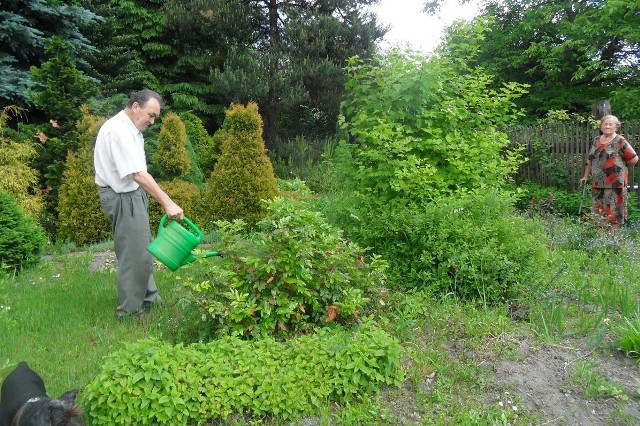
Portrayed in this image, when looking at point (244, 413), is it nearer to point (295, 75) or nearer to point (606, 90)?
point (295, 75)

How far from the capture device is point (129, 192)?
4.21m

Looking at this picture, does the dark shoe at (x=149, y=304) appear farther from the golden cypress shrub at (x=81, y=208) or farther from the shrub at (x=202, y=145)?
the shrub at (x=202, y=145)

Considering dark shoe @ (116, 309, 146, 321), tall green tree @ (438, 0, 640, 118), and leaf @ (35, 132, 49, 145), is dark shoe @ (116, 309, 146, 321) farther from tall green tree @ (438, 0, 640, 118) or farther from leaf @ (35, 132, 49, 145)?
tall green tree @ (438, 0, 640, 118)

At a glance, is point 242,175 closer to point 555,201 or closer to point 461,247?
point 461,247

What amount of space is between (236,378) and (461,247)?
7.34ft

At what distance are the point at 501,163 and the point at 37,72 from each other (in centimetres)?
855

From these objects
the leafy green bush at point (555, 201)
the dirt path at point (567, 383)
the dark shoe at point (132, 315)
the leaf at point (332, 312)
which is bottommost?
the dirt path at point (567, 383)

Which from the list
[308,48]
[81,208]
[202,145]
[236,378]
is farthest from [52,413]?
[308,48]

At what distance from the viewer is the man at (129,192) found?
161 inches

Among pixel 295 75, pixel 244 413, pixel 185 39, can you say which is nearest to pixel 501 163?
pixel 244 413

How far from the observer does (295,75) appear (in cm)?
1473

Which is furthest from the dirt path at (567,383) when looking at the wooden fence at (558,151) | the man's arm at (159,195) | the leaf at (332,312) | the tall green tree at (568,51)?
the tall green tree at (568,51)

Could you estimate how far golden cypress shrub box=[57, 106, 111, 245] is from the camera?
8.39 metres

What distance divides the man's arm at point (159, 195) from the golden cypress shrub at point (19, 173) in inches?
223
